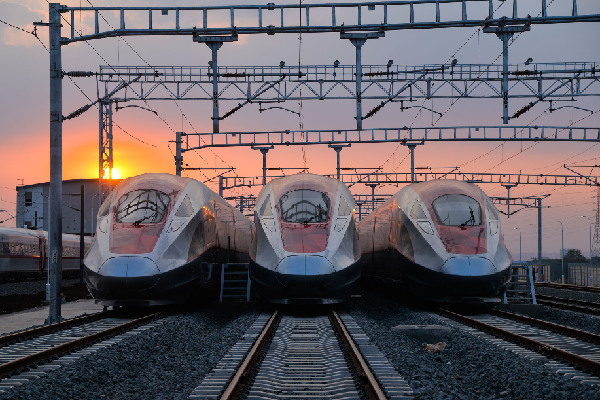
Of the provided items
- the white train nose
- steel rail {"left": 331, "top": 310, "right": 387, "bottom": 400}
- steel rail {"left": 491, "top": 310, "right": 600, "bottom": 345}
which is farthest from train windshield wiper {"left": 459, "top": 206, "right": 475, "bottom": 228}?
the white train nose

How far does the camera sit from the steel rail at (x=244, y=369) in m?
6.82

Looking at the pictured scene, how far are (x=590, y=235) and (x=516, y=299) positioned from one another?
148ft

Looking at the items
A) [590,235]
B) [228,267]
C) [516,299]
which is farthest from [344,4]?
[590,235]

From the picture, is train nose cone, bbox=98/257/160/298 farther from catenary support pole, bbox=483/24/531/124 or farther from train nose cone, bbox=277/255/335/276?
catenary support pole, bbox=483/24/531/124

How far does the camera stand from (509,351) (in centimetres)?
973

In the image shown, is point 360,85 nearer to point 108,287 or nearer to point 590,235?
point 108,287

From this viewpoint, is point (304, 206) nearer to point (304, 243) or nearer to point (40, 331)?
point (304, 243)

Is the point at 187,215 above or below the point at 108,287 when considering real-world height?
above

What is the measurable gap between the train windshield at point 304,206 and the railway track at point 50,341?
3.63m

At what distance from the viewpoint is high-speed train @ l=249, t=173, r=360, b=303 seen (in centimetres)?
1401

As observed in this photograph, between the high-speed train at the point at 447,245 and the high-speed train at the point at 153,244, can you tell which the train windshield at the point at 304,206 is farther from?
the high-speed train at the point at 447,245

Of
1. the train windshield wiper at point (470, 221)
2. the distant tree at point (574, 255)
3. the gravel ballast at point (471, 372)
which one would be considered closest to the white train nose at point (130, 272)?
the gravel ballast at point (471, 372)

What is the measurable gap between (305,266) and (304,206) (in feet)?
7.00

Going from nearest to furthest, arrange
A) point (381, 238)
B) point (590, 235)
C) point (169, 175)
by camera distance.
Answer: point (169, 175) < point (381, 238) < point (590, 235)
